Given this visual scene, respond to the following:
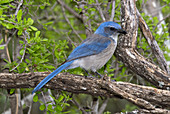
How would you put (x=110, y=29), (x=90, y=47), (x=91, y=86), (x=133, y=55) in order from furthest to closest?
(x=110, y=29) < (x=90, y=47) < (x=133, y=55) < (x=91, y=86)

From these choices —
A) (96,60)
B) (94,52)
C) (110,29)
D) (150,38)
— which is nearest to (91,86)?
(96,60)

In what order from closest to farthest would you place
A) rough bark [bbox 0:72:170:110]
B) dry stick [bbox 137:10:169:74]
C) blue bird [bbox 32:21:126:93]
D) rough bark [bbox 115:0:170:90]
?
rough bark [bbox 0:72:170:110] → rough bark [bbox 115:0:170:90] → blue bird [bbox 32:21:126:93] → dry stick [bbox 137:10:169:74]

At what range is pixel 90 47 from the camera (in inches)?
182

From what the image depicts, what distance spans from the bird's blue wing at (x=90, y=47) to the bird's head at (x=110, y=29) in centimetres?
17

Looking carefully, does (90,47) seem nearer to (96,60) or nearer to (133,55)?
(96,60)

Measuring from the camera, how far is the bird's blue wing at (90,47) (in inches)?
178

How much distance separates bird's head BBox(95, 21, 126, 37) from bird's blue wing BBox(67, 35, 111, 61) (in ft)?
0.57

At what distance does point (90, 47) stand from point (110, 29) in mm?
548

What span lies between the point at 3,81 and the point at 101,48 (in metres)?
1.81

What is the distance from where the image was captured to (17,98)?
17.3ft

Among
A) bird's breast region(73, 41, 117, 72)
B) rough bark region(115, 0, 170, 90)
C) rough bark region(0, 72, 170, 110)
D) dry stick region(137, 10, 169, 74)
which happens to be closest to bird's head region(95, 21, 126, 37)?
rough bark region(115, 0, 170, 90)

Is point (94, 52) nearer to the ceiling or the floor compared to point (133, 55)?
nearer to the ceiling

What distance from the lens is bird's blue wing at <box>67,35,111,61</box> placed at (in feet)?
14.8

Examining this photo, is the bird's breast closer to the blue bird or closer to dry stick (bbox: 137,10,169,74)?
the blue bird
